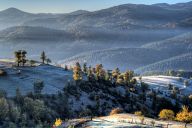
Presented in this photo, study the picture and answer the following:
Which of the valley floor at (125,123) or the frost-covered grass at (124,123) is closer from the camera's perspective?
the frost-covered grass at (124,123)

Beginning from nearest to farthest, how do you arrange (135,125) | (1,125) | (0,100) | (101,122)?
(135,125)
(101,122)
(1,125)
(0,100)

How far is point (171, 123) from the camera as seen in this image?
157 metres

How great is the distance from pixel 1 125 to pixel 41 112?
30.7 meters

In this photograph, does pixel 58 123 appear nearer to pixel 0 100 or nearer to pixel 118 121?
pixel 118 121

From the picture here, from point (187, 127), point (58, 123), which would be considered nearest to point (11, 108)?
point (58, 123)

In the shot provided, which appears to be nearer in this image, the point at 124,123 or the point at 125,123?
the point at 125,123

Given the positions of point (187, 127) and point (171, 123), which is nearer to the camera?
point (187, 127)

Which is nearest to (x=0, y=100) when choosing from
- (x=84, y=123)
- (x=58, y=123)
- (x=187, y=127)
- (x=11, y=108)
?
(x=11, y=108)

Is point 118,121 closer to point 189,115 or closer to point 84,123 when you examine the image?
point 84,123

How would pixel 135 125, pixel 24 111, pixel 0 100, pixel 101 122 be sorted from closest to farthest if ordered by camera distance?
pixel 135 125, pixel 101 122, pixel 0 100, pixel 24 111

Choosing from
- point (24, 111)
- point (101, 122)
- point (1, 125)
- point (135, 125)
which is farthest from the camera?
point (24, 111)

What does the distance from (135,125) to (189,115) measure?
4958 centimetres

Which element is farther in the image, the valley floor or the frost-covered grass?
the valley floor

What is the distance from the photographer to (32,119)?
182 meters
